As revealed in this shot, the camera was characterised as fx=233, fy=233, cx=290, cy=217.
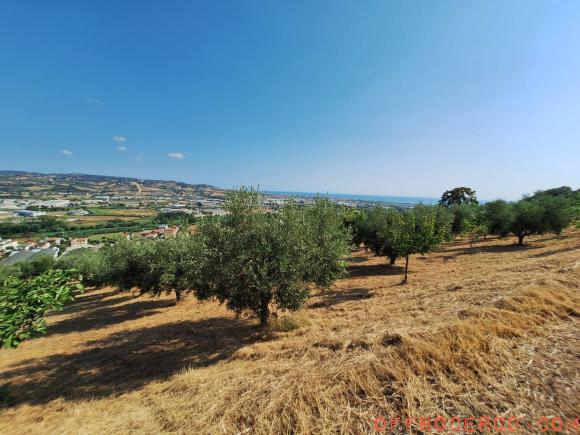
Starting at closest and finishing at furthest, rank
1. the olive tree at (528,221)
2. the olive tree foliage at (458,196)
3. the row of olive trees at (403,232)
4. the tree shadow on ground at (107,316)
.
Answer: the tree shadow on ground at (107,316) < the row of olive trees at (403,232) < the olive tree at (528,221) < the olive tree foliage at (458,196)

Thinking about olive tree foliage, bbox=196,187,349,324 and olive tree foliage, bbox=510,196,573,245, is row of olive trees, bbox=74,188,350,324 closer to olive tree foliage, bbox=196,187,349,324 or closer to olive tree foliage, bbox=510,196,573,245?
olive tree foliage, bbox=196,187,349,324

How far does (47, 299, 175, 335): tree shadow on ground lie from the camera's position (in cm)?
1887

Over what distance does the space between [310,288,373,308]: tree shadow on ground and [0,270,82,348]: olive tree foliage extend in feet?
45.0

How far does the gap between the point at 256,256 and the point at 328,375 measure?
21.3 ft

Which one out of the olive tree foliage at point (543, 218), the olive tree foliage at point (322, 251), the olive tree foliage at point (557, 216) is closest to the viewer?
the olive tree foliage at point (322, 251)

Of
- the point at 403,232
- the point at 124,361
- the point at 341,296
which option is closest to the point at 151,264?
the point at 124,361

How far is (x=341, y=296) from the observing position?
1912 cm

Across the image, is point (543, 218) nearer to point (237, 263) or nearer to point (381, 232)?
point (381, 232)

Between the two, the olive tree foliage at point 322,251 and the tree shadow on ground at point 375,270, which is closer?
the olive tree foliage at point 322,251

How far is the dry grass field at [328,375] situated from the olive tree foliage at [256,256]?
7.07 feet

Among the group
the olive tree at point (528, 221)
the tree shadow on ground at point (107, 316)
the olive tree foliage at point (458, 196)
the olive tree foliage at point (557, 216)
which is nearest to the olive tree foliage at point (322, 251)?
the tree shadow on ground at point (107, 316)

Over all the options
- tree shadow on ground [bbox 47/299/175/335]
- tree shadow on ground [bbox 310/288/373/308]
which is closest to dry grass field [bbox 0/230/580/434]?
tree shadow on ground [bbox 310/288/373/308]

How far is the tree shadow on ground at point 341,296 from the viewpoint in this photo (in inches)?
681

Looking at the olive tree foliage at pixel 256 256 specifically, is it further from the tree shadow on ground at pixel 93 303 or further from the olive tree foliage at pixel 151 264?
the tree shadow on ground at pixel 93 303
